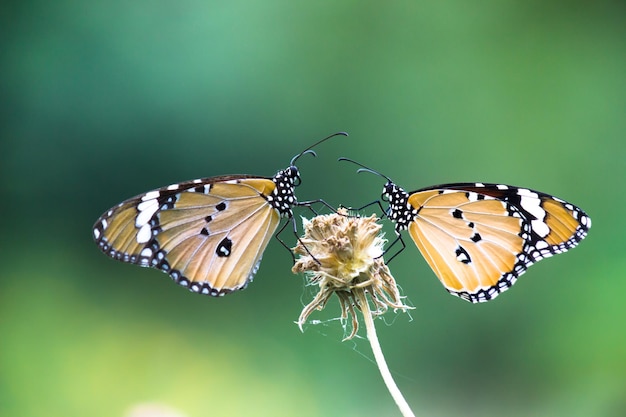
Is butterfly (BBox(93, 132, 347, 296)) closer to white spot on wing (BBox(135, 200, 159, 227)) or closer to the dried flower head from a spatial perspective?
white spot on wing (BBox(135, 200, 159, 227))

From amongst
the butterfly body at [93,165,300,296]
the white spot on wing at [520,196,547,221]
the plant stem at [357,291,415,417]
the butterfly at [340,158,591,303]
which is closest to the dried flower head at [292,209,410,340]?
the plant stem at [357,291,415,417]

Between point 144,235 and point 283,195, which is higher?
point 283,195

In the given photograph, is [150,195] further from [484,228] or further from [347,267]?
[484,228]

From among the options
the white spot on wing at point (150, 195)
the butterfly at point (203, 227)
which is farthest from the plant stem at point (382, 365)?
the white spot on wing at point (150, 195)

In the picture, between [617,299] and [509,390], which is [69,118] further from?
[617,299]

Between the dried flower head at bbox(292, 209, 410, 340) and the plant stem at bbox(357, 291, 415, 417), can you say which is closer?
the plant stem at bbox(357, 291, 415, 417)

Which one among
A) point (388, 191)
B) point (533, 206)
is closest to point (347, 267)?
point (388, 191)
